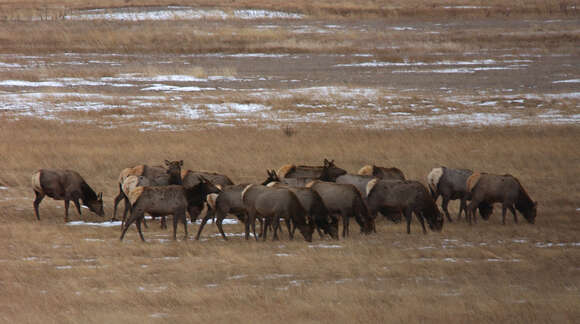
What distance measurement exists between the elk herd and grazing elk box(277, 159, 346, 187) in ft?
0.07

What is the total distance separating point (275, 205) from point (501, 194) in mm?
5108

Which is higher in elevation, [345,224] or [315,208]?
[315,208]

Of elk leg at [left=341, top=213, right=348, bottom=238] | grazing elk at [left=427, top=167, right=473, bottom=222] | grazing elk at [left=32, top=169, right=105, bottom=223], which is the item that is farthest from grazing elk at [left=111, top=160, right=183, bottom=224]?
grazing elk at [left=427, top=167, right=473, bottom=222]

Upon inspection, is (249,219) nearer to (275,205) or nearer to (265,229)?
(265,229)

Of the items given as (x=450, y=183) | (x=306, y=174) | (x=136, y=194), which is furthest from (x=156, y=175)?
(x=450, y=183)

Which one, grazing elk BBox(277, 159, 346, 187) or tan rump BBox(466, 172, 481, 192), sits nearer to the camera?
tan rump BBox(466, 172, 481, 192)

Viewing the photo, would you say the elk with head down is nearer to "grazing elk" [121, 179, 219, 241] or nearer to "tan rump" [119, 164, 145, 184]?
"grazing elk" [121, 179, 219, 241]

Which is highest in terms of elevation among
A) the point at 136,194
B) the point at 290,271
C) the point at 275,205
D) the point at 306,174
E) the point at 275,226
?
the point at 136,194

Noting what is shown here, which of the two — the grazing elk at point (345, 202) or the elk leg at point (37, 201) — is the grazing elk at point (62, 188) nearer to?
the elk leg at point (37, 201)

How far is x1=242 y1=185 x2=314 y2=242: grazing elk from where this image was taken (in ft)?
52.4

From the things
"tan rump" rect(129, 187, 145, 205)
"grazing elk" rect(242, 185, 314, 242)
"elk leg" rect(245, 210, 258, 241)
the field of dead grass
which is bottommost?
the field of dead grass

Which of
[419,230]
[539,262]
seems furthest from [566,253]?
[419,230]

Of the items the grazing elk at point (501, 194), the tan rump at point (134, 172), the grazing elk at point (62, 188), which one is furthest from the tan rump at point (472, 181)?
the grazing elk at point (62, 188)

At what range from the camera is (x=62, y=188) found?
735 inches
